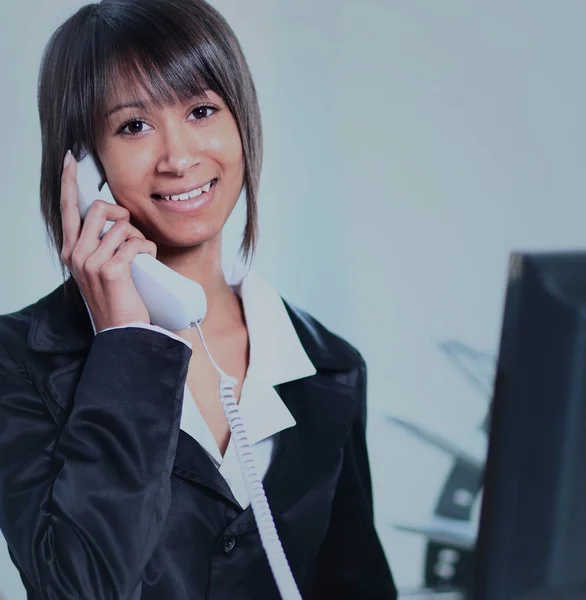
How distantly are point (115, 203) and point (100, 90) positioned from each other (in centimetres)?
15

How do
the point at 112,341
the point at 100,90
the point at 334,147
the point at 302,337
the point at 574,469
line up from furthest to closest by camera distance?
the point at 334,147 < the point at 302,337 < the point at 100,90 < the point at 112,341 < the point at 574,469

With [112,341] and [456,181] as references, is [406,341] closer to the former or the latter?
[456,181]

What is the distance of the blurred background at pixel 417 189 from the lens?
1729mm

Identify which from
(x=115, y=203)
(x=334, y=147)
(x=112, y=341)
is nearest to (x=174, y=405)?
(x=112, y=341)

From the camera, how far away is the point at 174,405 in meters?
1.02

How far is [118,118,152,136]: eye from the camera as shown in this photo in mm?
1142

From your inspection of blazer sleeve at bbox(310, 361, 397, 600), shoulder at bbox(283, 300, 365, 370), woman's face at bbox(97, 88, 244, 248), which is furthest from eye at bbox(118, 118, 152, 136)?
blazer sleeve at bbox(310, 361, 397, 600)

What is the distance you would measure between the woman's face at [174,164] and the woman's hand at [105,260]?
0.22 feet

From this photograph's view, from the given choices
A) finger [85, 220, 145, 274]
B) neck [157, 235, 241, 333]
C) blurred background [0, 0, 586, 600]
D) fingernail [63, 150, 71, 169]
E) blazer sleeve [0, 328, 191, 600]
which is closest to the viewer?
blazer sleeve [0, 328, 191, 600]

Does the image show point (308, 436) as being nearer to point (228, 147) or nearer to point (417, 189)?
point (228, 147)

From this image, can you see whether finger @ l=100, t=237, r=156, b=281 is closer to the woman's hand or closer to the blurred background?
the woman's hand

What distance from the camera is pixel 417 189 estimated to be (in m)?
1.81

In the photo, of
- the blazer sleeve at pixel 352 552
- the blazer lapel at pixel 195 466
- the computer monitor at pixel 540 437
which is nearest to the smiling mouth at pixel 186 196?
the blazer lapel at pixel 195 466

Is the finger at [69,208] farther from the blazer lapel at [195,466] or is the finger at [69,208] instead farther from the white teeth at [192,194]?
the blazer lapel at [195,466]
